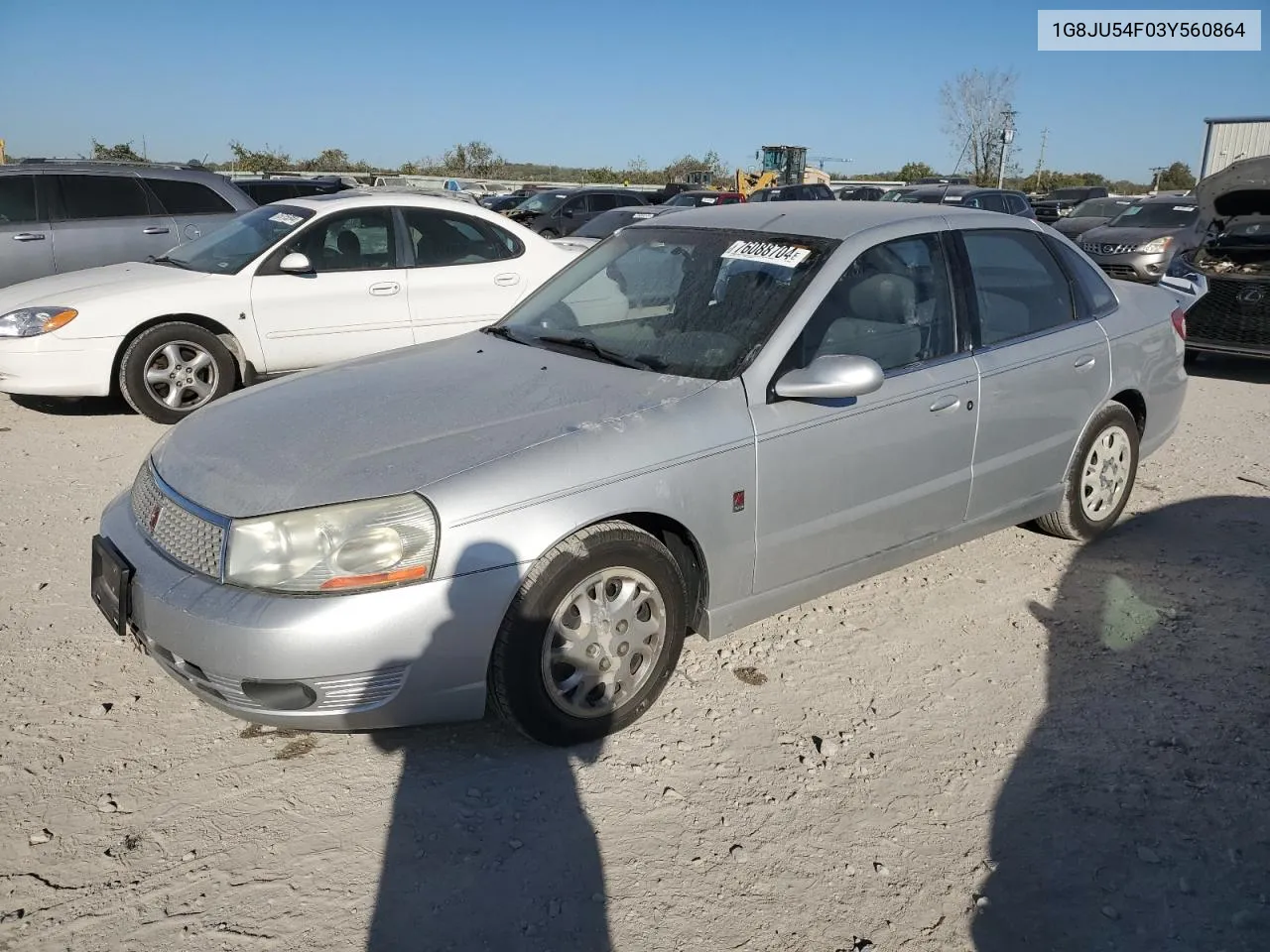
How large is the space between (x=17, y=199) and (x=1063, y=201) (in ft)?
111

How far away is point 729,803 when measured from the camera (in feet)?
9.60

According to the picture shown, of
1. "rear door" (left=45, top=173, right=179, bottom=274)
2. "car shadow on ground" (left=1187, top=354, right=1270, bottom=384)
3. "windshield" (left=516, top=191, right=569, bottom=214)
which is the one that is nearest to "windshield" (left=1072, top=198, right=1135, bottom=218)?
"windshield" (left=516, top=191, right=569, bottom=214)

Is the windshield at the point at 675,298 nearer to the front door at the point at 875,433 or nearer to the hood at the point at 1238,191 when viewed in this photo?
the front door at the point at 875,433

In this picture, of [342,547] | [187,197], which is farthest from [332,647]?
[187,197]

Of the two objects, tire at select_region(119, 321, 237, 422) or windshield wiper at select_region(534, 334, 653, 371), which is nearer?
windshield wiper at select_region(534, 334, 653, 371)

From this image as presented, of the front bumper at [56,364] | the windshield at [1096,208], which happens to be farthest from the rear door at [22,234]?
the windshield at [1096,208]

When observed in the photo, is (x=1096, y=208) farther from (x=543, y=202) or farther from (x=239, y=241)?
(x=239, y=241)

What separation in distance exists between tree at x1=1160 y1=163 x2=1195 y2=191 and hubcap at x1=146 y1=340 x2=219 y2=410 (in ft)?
199

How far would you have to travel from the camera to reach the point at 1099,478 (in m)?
4.81

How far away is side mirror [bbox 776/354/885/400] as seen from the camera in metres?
3.25

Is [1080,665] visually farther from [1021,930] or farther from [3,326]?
[3,326]

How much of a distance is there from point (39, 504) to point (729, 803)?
4216mm

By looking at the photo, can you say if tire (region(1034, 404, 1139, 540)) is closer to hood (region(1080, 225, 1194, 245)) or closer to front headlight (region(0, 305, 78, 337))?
front headlight (region(0, 305, 78, 337))

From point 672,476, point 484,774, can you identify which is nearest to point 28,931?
point 484,774
